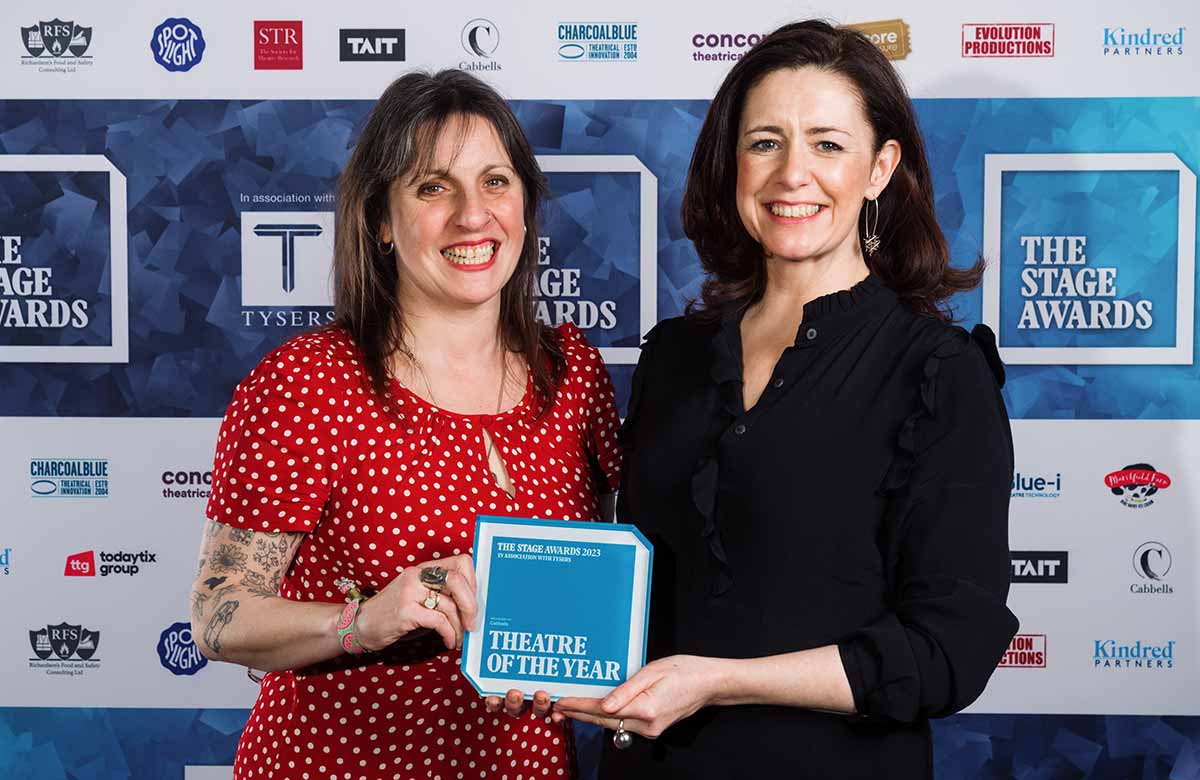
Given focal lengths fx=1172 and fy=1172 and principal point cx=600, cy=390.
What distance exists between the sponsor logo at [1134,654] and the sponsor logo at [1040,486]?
43 cm

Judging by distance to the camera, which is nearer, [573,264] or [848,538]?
[848,538]

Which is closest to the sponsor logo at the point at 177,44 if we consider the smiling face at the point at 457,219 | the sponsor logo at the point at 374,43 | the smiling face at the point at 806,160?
the sponsor logo at the point at 374,43

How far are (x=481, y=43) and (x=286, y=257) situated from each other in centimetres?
79

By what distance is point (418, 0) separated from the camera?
124 inches

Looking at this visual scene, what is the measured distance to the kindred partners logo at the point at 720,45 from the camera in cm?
312

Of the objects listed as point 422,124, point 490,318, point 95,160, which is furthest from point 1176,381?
point 95,160

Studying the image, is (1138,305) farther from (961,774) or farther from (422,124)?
(422,124)

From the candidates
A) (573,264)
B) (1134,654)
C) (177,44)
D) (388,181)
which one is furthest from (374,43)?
(1134,654)

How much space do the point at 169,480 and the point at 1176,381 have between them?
276 cm

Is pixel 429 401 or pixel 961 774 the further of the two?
pixel 961 774

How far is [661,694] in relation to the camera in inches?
62.5

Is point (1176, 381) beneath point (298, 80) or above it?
beneath

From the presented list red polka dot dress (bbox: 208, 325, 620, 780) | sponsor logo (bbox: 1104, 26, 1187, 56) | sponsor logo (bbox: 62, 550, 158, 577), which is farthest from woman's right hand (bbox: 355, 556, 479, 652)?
sponsor logo (bbox: 1104, 26, 1187, 56)

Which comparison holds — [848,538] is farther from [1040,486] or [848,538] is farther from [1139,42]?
[1139,42]
